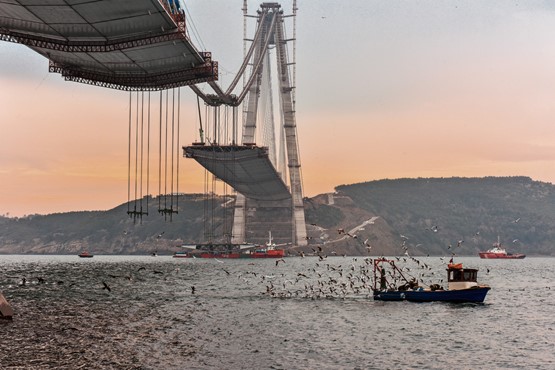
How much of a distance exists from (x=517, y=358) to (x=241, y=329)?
17563mm

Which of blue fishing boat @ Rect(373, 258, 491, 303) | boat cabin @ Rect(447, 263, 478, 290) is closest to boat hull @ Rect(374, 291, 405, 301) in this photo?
blue fishing boat @ Rect(373, 258, 491, 303)

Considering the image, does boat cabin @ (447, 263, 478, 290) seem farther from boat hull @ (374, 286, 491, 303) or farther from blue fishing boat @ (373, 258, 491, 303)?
boat hull @ (374, 286, 491, 303)

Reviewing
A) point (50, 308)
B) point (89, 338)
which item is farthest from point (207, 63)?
point (89, 338)

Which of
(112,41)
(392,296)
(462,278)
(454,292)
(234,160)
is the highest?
(112,41)

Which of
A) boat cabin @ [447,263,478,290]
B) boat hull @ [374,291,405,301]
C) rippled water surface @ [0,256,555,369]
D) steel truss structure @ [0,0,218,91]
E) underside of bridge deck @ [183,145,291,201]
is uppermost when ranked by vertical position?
steel truss structure @ [0,0,218,91]

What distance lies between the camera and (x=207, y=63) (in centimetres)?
9544

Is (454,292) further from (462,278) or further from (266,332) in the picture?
(266,332)

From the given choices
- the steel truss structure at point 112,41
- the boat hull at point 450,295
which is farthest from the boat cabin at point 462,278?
the steel truss structure at point 112,41

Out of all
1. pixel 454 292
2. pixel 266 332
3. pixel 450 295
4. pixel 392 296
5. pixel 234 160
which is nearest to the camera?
pixel 266 332

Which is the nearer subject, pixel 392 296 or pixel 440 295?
pixel 440 295

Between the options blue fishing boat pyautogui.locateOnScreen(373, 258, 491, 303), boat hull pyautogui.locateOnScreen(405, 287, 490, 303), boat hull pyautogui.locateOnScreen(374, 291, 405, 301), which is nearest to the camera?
boat hull pyautogui.locateOnScreen(405, 287, 490, 303)

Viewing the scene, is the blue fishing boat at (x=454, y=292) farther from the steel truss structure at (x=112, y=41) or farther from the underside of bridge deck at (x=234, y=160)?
the underside of bridge deck at (x=234, y=160)

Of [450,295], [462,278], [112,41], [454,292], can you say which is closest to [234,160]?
[112,41]

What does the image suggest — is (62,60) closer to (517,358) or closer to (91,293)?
(91,293)
